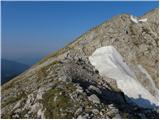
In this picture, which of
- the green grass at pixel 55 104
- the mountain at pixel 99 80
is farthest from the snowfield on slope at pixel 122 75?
the green grass at pixel 55 104

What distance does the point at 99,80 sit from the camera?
54.1m

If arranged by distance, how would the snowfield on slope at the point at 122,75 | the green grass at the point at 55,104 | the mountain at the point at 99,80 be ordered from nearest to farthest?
the green grass at the point at 55,104 < the mountain at the point at 99,80 < the snowfield on slope at the point at 122,75

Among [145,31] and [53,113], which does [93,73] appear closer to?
[53,113]

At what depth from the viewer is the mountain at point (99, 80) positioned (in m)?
36.9

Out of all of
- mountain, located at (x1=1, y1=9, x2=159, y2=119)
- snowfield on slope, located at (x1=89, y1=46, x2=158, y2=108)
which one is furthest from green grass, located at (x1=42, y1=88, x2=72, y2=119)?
snowfield on slope, located at (x1=89, y1=46, x2=158, y2=108)

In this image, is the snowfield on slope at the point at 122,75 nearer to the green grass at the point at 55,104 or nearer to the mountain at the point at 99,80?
the mountain at the point at 99,80

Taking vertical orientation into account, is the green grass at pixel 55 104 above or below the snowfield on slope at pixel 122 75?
below

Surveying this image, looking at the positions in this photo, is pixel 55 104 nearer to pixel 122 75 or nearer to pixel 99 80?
pixel 99 80

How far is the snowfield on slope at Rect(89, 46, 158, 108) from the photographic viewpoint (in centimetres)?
5679

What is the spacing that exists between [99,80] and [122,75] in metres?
7.35

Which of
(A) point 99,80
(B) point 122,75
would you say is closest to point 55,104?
(A) point 99,80

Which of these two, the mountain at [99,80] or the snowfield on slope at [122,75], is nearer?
the mountain at [99,80]

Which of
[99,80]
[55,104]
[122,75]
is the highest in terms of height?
[122,75]

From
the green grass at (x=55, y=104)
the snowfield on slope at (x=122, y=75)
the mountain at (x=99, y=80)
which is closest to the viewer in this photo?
the green grass at (x=55, y=104)
